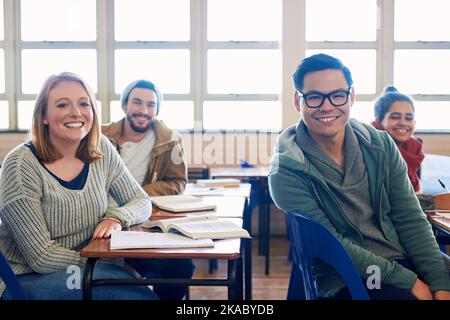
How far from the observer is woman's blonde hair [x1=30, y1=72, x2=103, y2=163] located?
181 cm

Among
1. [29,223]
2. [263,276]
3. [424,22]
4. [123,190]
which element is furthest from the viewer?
[424,22]

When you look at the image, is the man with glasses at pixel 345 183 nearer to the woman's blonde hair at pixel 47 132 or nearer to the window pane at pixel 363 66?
the woman's blonde hair at pixel 47 132

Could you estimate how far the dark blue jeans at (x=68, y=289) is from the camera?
5.08 feet

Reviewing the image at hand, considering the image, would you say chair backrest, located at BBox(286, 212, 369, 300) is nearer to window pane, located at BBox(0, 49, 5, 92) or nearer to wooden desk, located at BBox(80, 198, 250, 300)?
wooden desk, located at BBox(80, 198, 250, 300)

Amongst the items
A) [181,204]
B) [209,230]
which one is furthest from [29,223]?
[181,204]

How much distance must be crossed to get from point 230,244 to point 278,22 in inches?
150

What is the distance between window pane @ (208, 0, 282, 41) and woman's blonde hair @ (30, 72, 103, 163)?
3.31 m

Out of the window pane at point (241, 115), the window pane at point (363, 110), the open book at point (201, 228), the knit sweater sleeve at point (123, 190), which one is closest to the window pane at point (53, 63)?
the window pane at point (241, 115)

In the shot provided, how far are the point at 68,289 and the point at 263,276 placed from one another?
223cm

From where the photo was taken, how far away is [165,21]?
5098 mm

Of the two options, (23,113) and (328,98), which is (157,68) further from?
(328,98)

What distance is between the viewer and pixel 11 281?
145 centimetres
